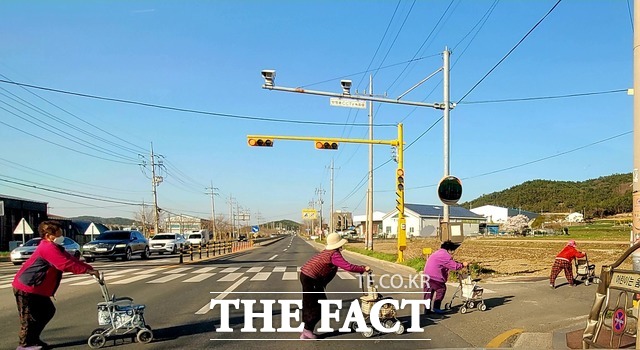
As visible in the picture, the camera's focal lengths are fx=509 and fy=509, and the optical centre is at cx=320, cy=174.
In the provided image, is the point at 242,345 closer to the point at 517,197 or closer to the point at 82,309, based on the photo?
the point at 82,309

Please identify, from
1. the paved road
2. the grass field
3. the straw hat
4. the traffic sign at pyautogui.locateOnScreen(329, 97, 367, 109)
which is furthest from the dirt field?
the straw hat

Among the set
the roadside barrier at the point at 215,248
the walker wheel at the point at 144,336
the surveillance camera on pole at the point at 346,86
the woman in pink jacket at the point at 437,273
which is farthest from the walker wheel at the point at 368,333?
the roadside barrier at the point at 215,248

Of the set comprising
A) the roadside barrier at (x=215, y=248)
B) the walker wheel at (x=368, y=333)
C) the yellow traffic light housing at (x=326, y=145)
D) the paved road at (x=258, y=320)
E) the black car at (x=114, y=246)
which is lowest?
the roadside barrier at (x=215, y=248)

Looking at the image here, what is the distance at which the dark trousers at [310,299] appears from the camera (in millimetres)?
7457

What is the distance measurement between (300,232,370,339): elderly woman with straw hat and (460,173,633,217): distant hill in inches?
4106

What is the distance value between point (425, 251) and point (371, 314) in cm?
433

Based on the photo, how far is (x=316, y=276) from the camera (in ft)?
24.4

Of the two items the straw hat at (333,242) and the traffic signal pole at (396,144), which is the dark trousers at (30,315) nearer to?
the straw hat at (333,242)

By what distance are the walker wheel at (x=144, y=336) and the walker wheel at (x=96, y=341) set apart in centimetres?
46

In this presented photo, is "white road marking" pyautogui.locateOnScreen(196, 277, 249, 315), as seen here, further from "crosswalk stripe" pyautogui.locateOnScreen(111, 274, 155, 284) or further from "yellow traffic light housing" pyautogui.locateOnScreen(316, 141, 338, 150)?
"yellow traffic light housing" pyautogui.locateOnScreen(316, 141, 338, 150)

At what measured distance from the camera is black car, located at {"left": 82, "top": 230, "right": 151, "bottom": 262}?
1097 inches

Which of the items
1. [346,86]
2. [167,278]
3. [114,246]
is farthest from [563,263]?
[114,246]

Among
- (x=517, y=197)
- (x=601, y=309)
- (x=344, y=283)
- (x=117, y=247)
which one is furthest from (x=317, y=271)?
(x=517, y=197)

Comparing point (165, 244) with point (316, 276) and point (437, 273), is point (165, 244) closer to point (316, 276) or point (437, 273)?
point (437, 273)
